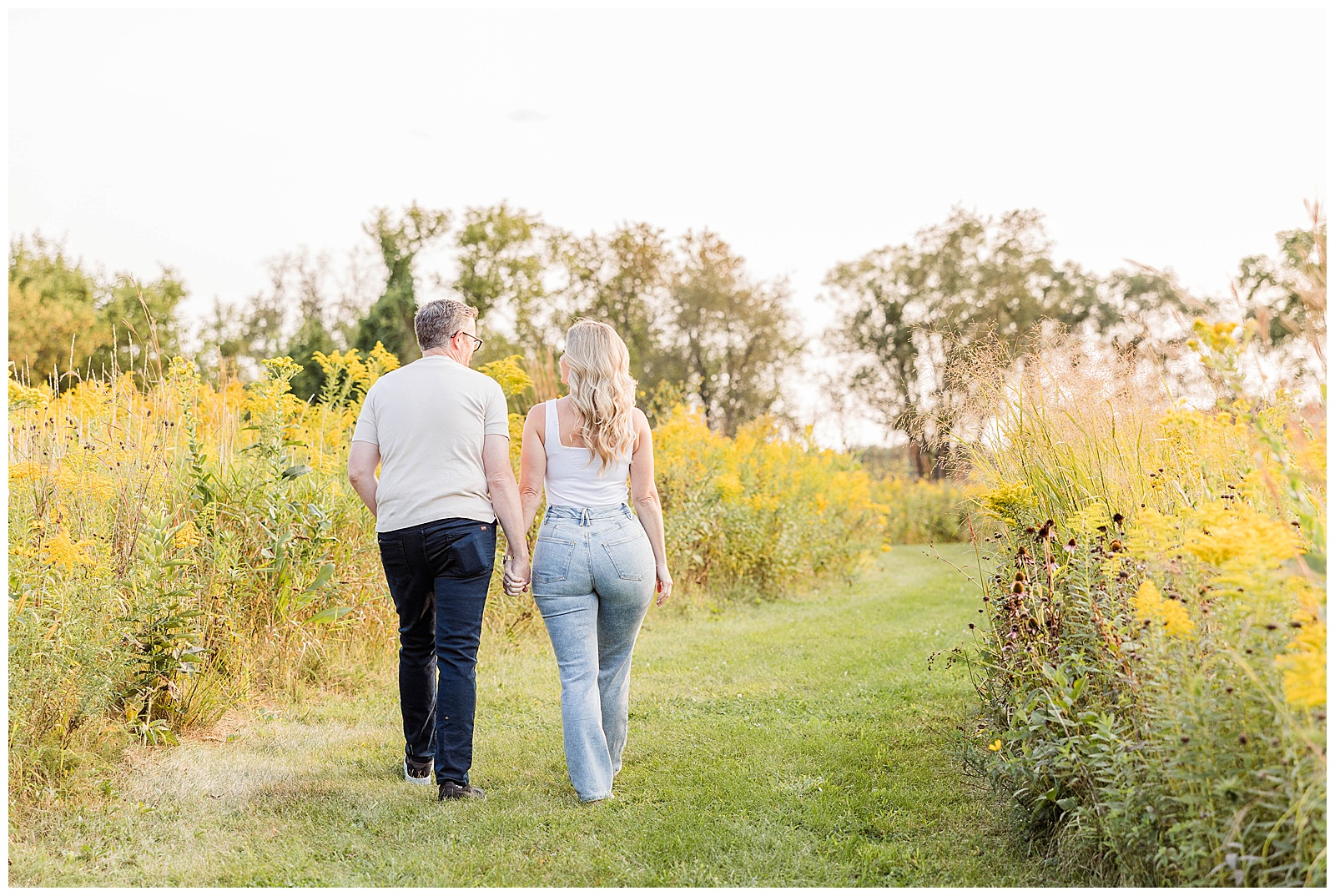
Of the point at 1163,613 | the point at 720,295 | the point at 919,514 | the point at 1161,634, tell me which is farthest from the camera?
the point at 720,295

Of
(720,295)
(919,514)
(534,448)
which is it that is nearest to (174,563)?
(534,448)

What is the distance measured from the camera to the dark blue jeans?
3.34m

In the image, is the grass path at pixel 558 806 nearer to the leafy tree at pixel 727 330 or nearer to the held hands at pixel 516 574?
the held hands at pixel 516 574

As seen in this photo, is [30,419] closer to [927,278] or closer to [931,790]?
[931,790]

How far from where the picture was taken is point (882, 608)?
816 centimetres

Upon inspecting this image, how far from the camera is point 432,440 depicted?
334 cm

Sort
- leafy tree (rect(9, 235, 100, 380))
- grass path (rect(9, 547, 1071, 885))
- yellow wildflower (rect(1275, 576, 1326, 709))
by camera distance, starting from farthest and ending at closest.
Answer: leafy tree (rect(9, 235, 100, 380)), grass path (rect(9, 547, 1071, 885)), yellow wildflower (rect(1275, 576, 1326, 709))

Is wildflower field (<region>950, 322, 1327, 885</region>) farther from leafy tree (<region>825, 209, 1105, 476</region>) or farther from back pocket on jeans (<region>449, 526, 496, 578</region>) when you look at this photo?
leafy tree (<region>825, 209, 1105, 476</region>)

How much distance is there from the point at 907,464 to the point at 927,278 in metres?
9.35

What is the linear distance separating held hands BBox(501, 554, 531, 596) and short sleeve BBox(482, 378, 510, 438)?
473 mm

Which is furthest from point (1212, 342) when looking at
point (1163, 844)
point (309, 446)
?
point (309, 446)

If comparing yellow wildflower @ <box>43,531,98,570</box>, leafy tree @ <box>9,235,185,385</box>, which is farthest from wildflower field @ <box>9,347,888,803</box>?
leafy tree @ <box>9,235,185,385</box>

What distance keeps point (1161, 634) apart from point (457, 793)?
2397 mm

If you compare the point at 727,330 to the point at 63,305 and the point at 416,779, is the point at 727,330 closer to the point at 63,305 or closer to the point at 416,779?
the point at 63,305
